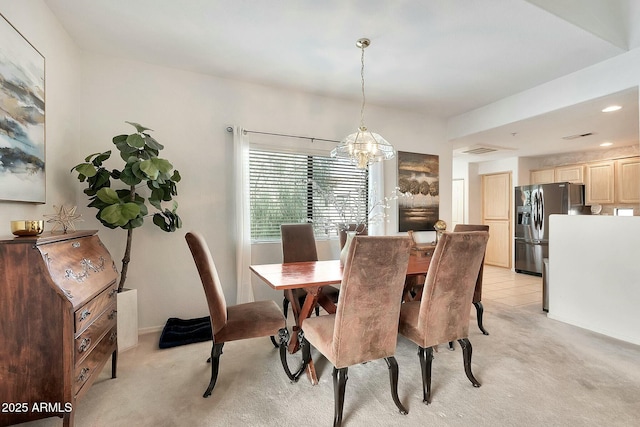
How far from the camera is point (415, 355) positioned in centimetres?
243

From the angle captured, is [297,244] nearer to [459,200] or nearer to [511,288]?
[511,288]

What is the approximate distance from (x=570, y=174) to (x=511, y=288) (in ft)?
9.16

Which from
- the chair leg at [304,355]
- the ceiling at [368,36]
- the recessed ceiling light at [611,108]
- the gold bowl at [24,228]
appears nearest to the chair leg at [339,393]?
the chair leg at [304,355]

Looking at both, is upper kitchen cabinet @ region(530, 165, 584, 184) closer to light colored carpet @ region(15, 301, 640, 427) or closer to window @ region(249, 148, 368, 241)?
light colored carpet @ region(15, 301, 640, 427)

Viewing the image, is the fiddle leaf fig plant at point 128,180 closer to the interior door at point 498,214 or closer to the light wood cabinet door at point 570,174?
the interior door at point 498,214

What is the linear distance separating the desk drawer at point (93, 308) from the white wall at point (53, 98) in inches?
23.3

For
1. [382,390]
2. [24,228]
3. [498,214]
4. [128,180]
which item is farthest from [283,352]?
[498,214]

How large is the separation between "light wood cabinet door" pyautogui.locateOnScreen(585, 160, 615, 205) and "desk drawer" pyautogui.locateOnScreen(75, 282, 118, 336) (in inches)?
286

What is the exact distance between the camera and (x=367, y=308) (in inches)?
62.1

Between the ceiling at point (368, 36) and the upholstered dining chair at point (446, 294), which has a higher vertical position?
the ceiling at point (368, 36)

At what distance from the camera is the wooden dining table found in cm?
198

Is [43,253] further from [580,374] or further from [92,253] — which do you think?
[580,374]

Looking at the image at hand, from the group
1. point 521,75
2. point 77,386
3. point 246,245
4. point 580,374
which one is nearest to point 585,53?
point 521,75

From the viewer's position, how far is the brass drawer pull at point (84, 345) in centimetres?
148
